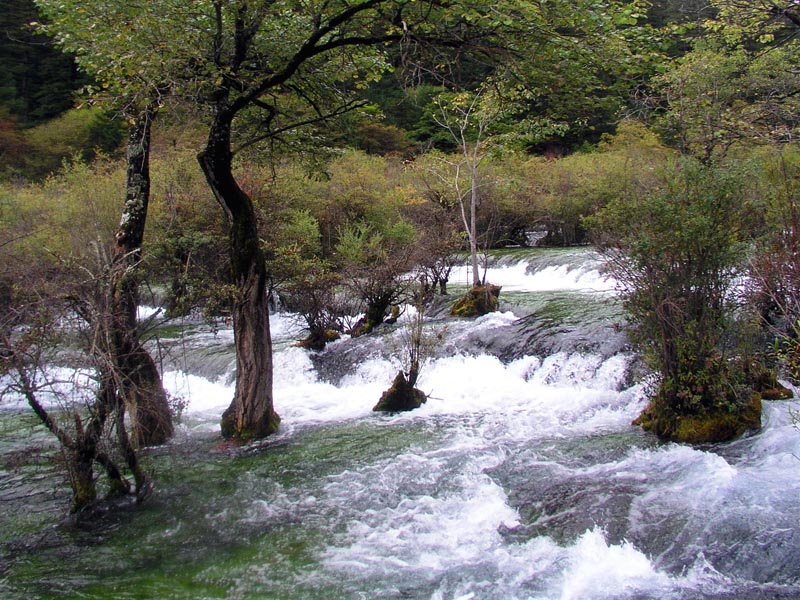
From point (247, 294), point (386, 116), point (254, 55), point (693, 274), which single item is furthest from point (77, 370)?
point (693, 274)

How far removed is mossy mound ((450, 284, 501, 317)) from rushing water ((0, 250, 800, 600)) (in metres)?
5.04

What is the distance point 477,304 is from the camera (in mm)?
16203

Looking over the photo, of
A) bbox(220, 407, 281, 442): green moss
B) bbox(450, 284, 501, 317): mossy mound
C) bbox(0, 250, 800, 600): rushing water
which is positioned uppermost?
bbox(450, 284, 501, 317): mossy mound

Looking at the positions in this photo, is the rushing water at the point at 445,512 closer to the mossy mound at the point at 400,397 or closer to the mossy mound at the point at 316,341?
the mossy mound at the point at 400,397

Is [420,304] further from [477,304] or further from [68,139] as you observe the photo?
[68,139]

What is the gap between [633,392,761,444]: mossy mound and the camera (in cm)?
787

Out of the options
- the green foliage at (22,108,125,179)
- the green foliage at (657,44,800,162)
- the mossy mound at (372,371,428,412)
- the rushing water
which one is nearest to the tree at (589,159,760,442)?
the rushing water

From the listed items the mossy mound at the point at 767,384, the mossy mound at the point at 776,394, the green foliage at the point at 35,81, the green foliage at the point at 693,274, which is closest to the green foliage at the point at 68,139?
the green foliage at the point at 35,81

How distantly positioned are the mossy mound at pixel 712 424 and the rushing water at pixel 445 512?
0.18 metres

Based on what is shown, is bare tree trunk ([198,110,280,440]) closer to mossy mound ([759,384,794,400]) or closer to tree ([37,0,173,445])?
tree ([37,0,173,445])

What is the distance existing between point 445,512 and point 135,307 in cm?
469

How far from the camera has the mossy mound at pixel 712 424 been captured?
787 cm

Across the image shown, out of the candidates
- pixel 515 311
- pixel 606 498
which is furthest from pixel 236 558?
pixel 515 311

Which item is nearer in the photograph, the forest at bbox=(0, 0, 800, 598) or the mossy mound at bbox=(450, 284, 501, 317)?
the forest at bbox=(0, 0, 800, 598)
